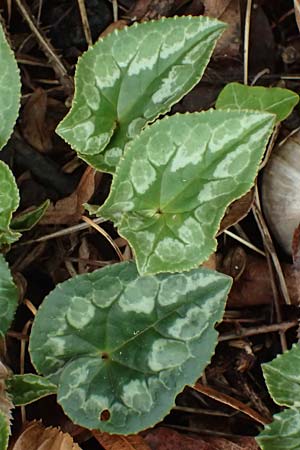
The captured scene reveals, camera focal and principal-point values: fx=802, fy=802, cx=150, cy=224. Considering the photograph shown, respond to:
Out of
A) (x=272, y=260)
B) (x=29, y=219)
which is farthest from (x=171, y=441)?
(x=29, y=219)

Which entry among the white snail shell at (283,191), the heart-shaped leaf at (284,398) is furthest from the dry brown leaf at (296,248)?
the heart-shaped leaf at (284,398)

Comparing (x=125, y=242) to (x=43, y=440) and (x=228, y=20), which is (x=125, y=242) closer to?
(x=43, y=440)

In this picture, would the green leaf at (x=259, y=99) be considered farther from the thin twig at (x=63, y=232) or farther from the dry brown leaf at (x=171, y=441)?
the dry brown leaf at (x=171, y=441)

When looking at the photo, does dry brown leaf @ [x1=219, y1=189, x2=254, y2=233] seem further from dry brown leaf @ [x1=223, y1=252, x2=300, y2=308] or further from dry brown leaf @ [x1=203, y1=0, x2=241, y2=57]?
dry brown leaf @ [x1=203, y1=0, x2=241, y2=57]

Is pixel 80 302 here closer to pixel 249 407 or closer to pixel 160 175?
Answer: pixel 160 175

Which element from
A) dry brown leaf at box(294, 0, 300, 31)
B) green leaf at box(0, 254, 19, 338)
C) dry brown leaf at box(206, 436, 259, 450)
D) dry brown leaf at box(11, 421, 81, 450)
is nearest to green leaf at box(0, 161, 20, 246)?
green leaf at box(0, 254, 19, 338)

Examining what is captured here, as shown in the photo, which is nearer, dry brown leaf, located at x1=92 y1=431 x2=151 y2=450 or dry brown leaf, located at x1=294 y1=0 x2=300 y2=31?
dry brown leaf, located at x1=92 y1=431 x2=151 y2=450

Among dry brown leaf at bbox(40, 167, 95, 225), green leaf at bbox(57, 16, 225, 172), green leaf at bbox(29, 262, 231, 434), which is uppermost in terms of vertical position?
green leaf at bbox(57, 16, 225, 172)
